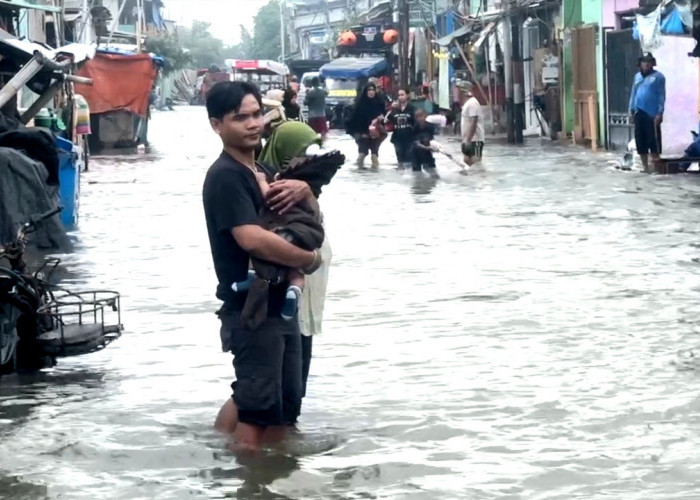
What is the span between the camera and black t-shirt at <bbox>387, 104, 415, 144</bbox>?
25078 millimetres

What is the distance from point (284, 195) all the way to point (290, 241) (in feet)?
0.60

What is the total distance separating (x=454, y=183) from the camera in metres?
22.4

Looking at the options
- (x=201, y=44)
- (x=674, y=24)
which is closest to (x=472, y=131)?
(x=674, y=24)

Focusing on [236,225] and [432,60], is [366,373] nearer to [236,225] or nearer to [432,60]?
[236,225]

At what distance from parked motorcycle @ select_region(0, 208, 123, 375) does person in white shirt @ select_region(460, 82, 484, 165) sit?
54.5ft

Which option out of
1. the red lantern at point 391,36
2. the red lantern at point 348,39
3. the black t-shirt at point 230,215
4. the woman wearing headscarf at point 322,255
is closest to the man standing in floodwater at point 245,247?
the black t-shirt at point 230,215

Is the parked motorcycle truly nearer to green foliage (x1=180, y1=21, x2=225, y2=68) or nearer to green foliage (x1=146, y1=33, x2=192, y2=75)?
green foliage (x1=146, y1=33, x2=192, y2=75)

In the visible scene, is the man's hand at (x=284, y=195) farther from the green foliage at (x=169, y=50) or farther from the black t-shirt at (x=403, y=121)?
the green foliage at (x=169, y=50)

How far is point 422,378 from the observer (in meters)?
8.18

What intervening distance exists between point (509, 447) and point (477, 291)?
15.2 feet

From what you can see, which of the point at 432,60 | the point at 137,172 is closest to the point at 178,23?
the point at 432,60

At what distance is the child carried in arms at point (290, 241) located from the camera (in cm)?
605

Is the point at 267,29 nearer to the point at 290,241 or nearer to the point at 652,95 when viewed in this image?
the point at 652,95

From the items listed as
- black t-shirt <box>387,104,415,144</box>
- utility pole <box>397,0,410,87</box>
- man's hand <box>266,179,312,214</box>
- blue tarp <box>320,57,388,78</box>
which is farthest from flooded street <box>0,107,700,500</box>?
blue tarp <box>320,57,388,78</box>
